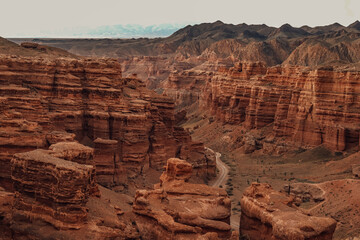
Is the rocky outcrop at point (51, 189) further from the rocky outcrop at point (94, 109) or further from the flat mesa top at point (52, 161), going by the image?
the rocky outcrop at point (94, 109)

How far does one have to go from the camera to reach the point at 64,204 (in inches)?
819

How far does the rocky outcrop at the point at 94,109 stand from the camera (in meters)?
38.8

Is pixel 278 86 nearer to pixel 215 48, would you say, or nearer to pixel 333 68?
pixel 333 68

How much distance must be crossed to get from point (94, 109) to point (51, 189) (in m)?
22.6

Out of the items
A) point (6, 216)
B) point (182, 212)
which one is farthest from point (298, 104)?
point (6, 216)

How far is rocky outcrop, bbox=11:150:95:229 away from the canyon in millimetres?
52

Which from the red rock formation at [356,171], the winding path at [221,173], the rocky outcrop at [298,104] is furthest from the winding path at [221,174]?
the red rock formation at [356,171]

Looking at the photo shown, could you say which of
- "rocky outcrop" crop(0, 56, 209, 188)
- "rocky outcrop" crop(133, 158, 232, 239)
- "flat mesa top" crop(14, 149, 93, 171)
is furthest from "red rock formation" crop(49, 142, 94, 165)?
"rocky outcrop" crop(0, 56, 209, 188)

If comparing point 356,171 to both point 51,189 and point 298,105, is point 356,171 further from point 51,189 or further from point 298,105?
point 51,189

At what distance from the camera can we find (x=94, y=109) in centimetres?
4306

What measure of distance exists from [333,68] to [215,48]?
130821 mm

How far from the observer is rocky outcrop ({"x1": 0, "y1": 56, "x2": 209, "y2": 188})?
127 ft

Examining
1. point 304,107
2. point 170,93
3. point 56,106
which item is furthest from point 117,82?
point 170,93

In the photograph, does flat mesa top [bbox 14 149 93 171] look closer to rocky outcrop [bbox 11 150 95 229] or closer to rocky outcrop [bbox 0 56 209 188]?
rocky outcrop [bbox 11 150 95 229]
